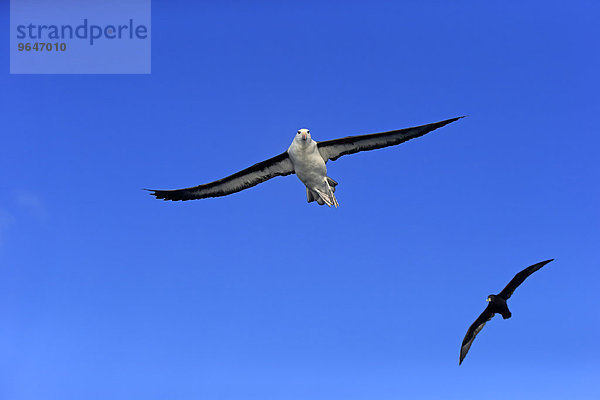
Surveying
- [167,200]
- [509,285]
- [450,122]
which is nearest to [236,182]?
[167,200]

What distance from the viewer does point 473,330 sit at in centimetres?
2555

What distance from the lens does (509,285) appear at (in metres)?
23.1

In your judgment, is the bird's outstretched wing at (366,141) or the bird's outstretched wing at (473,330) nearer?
the bird's outstretched wing at (366,141)

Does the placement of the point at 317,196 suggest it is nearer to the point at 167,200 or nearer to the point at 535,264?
the point at 167,200

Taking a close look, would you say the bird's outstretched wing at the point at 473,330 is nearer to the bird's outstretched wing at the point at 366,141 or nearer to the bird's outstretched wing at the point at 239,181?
the bird's outstretched wing at the point at 366,141

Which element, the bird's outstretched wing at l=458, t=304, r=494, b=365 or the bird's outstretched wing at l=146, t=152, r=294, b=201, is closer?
the bird's outstretched wing at l=146, t=152, r=294, b=201

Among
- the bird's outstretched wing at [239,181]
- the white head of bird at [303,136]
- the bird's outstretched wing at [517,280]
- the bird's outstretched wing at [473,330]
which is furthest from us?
the bird's outstretched wing at [473,330]

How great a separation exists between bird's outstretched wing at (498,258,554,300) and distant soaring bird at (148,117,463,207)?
7.87 meters

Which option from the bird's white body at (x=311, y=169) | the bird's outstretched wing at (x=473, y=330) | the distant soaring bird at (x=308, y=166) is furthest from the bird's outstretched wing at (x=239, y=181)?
the bird's outstretched wing at (x=473, y=330)

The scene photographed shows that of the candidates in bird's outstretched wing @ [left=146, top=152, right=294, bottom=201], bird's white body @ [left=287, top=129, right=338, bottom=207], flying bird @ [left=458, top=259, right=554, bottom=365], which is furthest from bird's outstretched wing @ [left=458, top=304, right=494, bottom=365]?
bird's outstretched wing @ [left=146, top=152, right=294, bottom=201]

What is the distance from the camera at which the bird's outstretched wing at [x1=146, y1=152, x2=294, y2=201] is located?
19.8 metres

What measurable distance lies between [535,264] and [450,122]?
7866 millimetres

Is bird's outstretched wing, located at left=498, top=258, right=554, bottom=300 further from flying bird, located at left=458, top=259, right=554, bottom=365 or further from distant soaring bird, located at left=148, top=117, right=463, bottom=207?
distant soaring bird, located at left=148, top=117, right=463, bottom=207

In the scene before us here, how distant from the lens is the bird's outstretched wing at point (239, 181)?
64.9 ft
